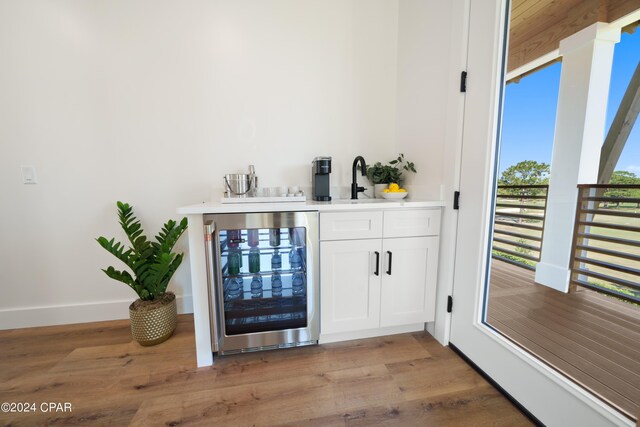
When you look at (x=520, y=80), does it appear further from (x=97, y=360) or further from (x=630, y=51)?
(x=97, y=360)

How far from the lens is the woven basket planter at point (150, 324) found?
5.11 feet

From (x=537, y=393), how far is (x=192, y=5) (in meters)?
2.98

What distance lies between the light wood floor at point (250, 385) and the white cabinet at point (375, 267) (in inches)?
8.2

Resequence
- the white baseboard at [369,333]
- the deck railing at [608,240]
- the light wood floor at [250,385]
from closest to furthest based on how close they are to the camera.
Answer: the deck railing at [608,240] < the light wood floor at [250,385] < the white baseboard at [369,333]

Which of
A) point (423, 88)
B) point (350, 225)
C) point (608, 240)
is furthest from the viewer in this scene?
point (423, 88)

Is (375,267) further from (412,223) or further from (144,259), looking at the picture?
(144,259)

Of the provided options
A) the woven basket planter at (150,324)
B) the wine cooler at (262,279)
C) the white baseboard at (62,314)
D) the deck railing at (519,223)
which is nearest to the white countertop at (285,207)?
the wine cooler at (262,279)

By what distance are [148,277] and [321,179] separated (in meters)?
1.32

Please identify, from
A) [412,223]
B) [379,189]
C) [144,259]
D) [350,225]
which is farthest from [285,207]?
[144,259]

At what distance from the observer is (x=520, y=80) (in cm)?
118

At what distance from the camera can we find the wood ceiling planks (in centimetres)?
91

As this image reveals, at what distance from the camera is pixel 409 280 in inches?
62.8

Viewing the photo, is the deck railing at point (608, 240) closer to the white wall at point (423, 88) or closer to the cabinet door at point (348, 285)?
the white wall at point (423, 88)

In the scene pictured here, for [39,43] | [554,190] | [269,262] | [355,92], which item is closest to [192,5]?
[39,43]
